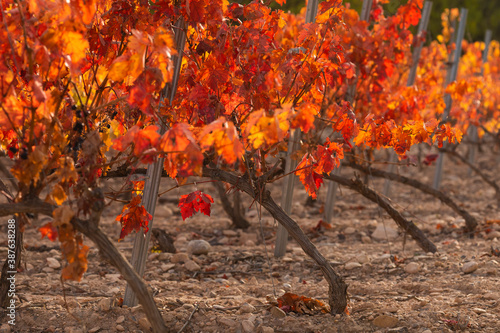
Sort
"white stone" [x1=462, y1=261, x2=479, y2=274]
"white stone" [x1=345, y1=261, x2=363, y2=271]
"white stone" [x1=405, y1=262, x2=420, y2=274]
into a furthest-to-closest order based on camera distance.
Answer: "white stone" [x1=345, y1=261, x2=363, y2=271], "white stone" [x1=405, y1=262, x2=420, y2=274], "white stone" [x1=462, y1=261, x2=479, y2=274]

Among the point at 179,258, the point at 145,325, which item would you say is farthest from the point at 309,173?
the point at 179,258

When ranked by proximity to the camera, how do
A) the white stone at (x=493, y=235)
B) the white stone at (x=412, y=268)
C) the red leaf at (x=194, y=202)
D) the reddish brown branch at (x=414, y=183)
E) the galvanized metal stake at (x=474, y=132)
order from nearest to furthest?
the red leaf at (x=194, y=202) < the white stone at (x=412, y=268) < the reddish brown branch at (x=414, y=183) < the white stone at (x=493, y=235) < the galvanized metal stake at (x=474, y=132)

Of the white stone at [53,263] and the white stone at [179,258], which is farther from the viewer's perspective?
the white stone at [179,258]

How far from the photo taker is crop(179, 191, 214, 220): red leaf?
2.33 m

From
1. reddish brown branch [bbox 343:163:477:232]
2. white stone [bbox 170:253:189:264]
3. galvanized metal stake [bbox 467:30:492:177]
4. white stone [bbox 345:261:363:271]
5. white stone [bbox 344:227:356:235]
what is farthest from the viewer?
galvanized metal stake [bbox 467:30:492:177]

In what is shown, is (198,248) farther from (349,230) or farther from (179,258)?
(349,230)

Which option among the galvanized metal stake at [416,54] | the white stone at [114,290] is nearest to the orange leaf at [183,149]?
the white stone at [114,290]

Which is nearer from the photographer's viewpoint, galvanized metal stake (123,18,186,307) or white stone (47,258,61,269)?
galvanized metal stake (123,18,186,307)

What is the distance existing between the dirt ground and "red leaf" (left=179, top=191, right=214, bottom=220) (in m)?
0.37

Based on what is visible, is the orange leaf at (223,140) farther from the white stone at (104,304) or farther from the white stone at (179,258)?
the white stone at (179,258)

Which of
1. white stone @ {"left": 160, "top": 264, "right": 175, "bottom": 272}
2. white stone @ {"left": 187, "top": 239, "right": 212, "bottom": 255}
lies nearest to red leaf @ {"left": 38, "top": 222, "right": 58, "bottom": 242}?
white stone @ {"left": 160, "top": 264, "right": 175, "bottom": 272}

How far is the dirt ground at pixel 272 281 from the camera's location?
2137mm

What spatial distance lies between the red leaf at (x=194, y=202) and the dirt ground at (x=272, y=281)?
0.37m

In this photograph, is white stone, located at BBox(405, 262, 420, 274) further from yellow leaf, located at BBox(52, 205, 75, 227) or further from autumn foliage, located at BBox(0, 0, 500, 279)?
yellow leaf, located at BBox(52, 205, 75, 227)
